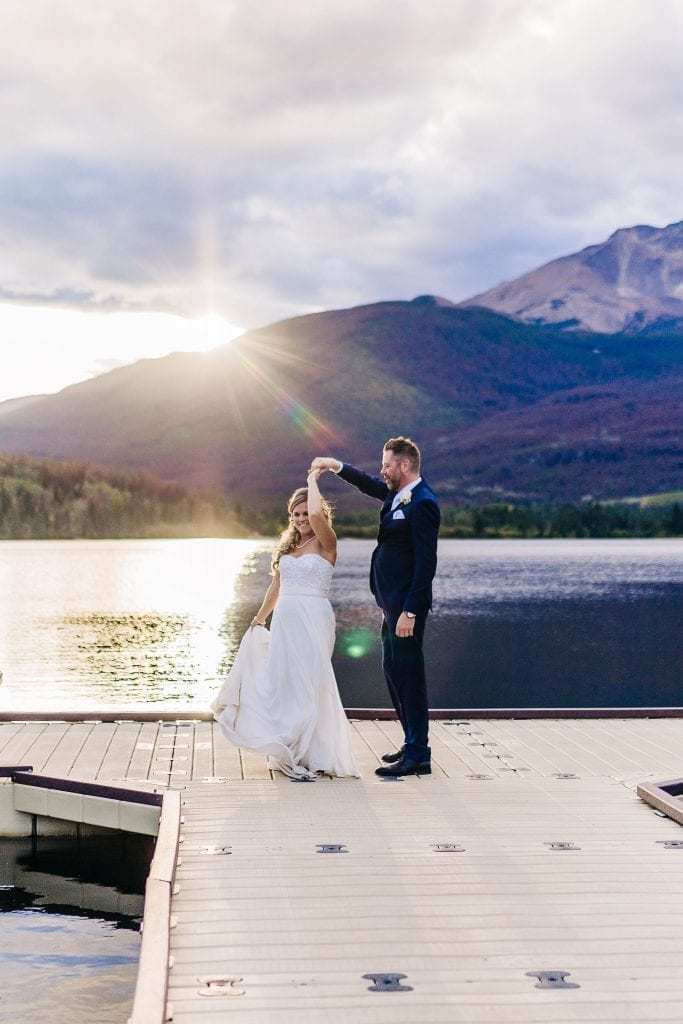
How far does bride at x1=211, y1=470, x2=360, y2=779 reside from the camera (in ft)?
28.6

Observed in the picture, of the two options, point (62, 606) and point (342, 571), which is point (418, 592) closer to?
point (62, 606)

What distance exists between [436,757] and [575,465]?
18621 centimetres

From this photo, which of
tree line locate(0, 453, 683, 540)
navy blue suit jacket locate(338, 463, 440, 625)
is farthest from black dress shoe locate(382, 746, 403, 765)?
tree line locate(0, 453, 683, 540)

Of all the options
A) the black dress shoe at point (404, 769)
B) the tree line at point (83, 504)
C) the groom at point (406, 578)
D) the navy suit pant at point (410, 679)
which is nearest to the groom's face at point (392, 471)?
the groom at point (406, 578)

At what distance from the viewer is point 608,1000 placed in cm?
482

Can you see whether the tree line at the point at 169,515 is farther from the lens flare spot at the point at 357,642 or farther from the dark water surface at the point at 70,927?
the dark water surface at the point at 70,927

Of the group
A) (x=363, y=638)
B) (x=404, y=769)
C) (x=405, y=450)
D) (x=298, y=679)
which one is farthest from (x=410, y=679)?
(x=363, y=638)

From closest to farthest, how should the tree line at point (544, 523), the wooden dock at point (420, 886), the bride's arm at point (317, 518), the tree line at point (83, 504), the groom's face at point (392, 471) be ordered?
the wooden dock at point (420, 886), the groom's face at point (392, 471), the bride's arm at point (317, 518), the tree line at point (83, 504), the tree line at point (544, 523)

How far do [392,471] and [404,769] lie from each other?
2.05 metres

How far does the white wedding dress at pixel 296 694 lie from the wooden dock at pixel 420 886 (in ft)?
0.83

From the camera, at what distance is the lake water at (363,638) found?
77.6 feet

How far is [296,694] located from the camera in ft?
28.6

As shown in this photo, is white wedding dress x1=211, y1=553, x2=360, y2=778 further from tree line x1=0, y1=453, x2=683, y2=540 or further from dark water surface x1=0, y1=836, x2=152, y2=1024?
tree line x1=0, y1=453, x2=683, y2=540

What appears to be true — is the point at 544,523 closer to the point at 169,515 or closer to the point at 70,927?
the point at 169,515
